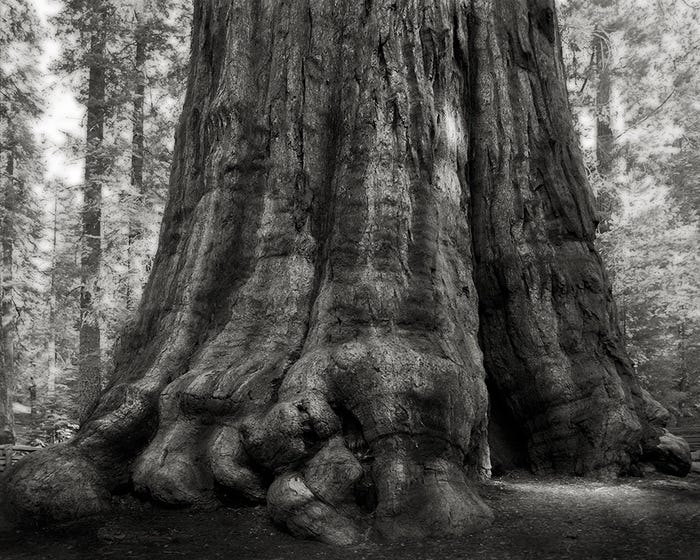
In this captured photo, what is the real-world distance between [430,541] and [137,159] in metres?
13.9

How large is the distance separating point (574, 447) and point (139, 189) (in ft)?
38.7

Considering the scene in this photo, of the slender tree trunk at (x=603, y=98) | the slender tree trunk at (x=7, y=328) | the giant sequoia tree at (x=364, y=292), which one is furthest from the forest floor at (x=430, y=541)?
the slender tree trunk at (x=603, y=98)

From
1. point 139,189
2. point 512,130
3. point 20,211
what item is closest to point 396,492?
point 512,130

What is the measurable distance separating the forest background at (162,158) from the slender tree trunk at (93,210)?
4 centimetres

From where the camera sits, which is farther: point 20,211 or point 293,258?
point 20,211

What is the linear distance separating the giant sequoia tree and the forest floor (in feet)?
0.50

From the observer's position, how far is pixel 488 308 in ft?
18.5

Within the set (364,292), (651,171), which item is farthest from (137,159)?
(651,171)

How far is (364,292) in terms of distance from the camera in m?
4.27

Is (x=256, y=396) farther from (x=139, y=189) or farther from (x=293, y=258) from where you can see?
(x=139, y=189)

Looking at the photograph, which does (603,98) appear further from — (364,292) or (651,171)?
(364,292)

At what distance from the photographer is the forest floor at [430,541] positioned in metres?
3.09

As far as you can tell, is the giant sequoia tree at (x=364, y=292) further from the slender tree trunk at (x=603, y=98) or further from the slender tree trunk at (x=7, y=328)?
the slender tree trunk at (x=7, y=328)

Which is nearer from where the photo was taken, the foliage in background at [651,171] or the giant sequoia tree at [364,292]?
the giant sequoia tree at [364,292]
